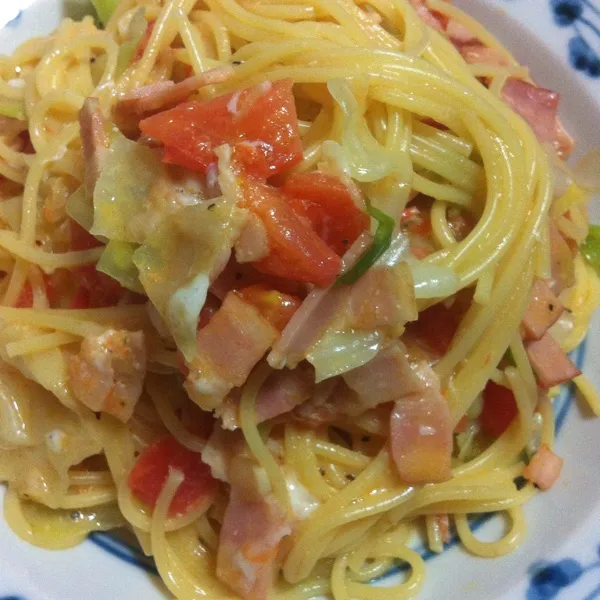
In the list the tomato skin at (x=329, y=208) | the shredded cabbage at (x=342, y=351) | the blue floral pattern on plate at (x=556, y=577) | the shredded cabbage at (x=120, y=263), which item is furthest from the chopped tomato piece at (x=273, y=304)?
the blue floral pattern on plate at (x=556, y=577)

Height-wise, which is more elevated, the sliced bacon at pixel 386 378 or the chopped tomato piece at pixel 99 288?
the sliced bacon at pixel 386 378

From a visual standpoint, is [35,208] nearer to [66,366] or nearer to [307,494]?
[66,366]

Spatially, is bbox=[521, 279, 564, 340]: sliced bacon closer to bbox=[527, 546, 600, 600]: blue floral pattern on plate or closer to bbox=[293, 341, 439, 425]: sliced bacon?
bbox=[293, 341, 439, 425]: sliced bacon

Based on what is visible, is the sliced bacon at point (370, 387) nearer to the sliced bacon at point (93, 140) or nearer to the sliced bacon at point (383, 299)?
the sliced bacon at point (383, 299)

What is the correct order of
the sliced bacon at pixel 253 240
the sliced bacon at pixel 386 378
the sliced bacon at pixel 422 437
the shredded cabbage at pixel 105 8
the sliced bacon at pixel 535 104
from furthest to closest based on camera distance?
the shredded cabbage at pixel 105 8 < the sliced bacon at pixel 535 104 < the sliced bacon at pixel 422 437 < the sliced bacon at pixel 386 378 < the sliced bacon at pixel 253 240

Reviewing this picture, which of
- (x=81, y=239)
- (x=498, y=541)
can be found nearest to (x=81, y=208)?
(x=81, y=239)

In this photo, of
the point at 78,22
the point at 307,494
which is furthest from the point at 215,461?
the point at 78,22

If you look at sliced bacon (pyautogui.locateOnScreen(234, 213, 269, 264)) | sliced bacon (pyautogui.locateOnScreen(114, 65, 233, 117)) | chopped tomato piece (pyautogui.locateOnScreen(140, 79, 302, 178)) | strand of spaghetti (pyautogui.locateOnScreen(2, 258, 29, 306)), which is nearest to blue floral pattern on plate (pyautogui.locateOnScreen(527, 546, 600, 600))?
sliced bacon (pyautogui.locateOnScreen(234, 213, 269, 264))
